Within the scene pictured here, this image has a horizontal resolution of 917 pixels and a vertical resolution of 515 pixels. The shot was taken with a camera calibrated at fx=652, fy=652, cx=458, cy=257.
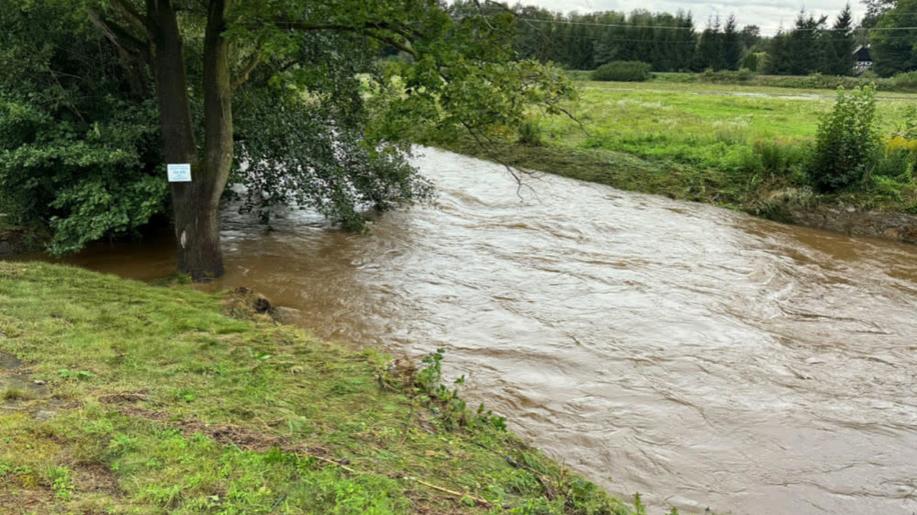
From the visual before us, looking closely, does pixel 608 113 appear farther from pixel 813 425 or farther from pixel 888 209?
pixel 813 425

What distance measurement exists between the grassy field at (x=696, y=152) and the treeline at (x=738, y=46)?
3187 centimetres

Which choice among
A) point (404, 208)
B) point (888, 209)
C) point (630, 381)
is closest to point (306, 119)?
point (404, 208)

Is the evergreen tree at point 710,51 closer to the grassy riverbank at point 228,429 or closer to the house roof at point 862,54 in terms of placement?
the house roof at point 862,54

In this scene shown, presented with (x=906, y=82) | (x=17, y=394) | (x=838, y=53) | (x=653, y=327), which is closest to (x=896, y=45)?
(x=838, y=53)

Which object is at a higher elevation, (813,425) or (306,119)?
(306,119)

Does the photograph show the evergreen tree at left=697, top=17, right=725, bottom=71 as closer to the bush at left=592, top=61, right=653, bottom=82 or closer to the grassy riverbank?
the bush at left=592, top=61, right=653, bottom=82

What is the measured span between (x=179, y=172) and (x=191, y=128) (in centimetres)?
83

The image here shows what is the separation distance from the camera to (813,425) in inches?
274

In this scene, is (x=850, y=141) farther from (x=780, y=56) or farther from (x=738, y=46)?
(x=738, y=46)

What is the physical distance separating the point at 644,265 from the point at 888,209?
691cm

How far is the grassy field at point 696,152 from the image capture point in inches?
674

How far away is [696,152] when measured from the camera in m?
20.7

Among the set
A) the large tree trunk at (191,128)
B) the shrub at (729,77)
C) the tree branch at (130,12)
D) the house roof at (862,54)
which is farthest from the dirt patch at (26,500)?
the house roof at (862,54)

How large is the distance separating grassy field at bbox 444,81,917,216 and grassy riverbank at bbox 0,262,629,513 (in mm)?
8184
